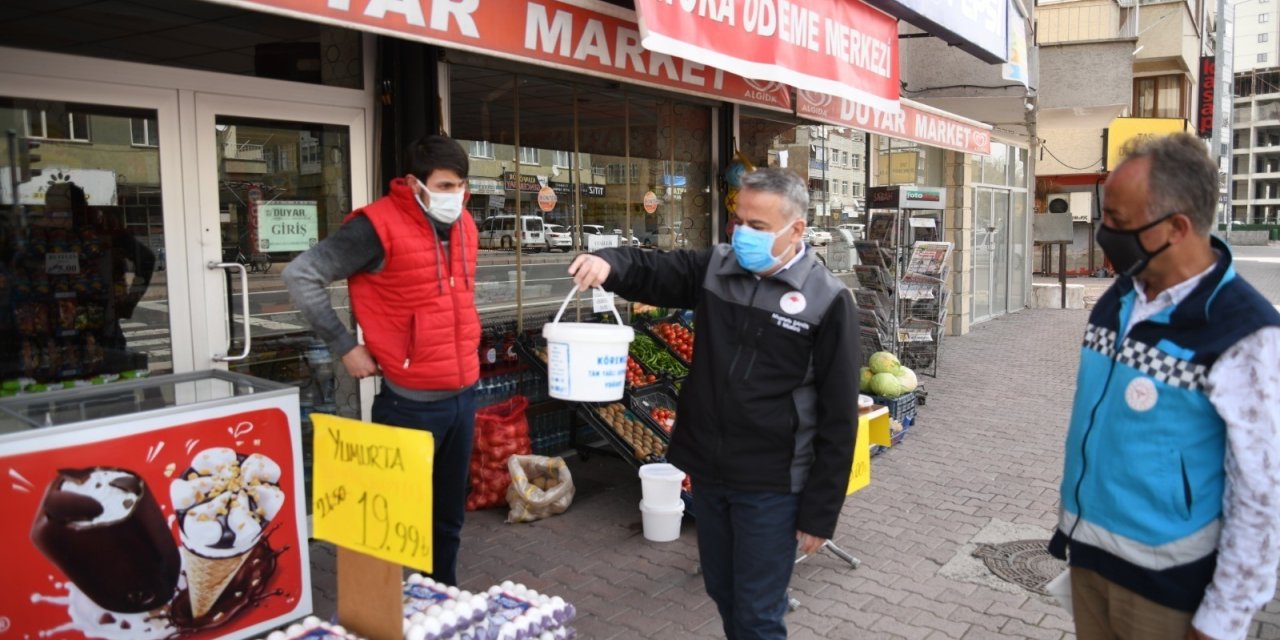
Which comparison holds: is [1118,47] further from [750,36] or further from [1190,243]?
[1190,243]

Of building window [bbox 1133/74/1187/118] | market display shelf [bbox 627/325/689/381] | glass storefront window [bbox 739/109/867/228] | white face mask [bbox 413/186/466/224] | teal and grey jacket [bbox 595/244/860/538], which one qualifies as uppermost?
building window [bbox 1133/74/1187/118]

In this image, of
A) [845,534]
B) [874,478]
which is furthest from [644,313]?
[845,534]

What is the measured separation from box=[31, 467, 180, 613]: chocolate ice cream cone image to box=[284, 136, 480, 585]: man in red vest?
2.79ft

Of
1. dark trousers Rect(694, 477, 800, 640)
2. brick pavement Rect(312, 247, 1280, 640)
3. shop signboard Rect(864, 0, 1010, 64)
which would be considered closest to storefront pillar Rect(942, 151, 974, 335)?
shop signboard Rect(864, 0, 1010, 64)

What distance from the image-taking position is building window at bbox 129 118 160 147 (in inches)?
167

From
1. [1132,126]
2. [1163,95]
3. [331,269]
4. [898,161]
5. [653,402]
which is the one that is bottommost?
[653,402]

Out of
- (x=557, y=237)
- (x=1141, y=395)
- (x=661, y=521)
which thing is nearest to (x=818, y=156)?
(x=557, y=237)

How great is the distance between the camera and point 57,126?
4059mm

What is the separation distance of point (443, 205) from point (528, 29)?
1203 millimetres

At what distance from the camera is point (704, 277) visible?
3152 mm

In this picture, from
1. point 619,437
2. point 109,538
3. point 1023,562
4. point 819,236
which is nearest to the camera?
point 109,538

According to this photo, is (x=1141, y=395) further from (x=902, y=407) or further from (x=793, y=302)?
(x=902, y=407)

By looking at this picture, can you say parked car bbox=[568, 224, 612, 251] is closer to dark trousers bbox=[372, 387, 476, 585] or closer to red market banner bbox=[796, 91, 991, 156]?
red market banner bbox=[796, 91, 991, 156]

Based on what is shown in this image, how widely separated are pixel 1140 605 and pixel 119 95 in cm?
440
